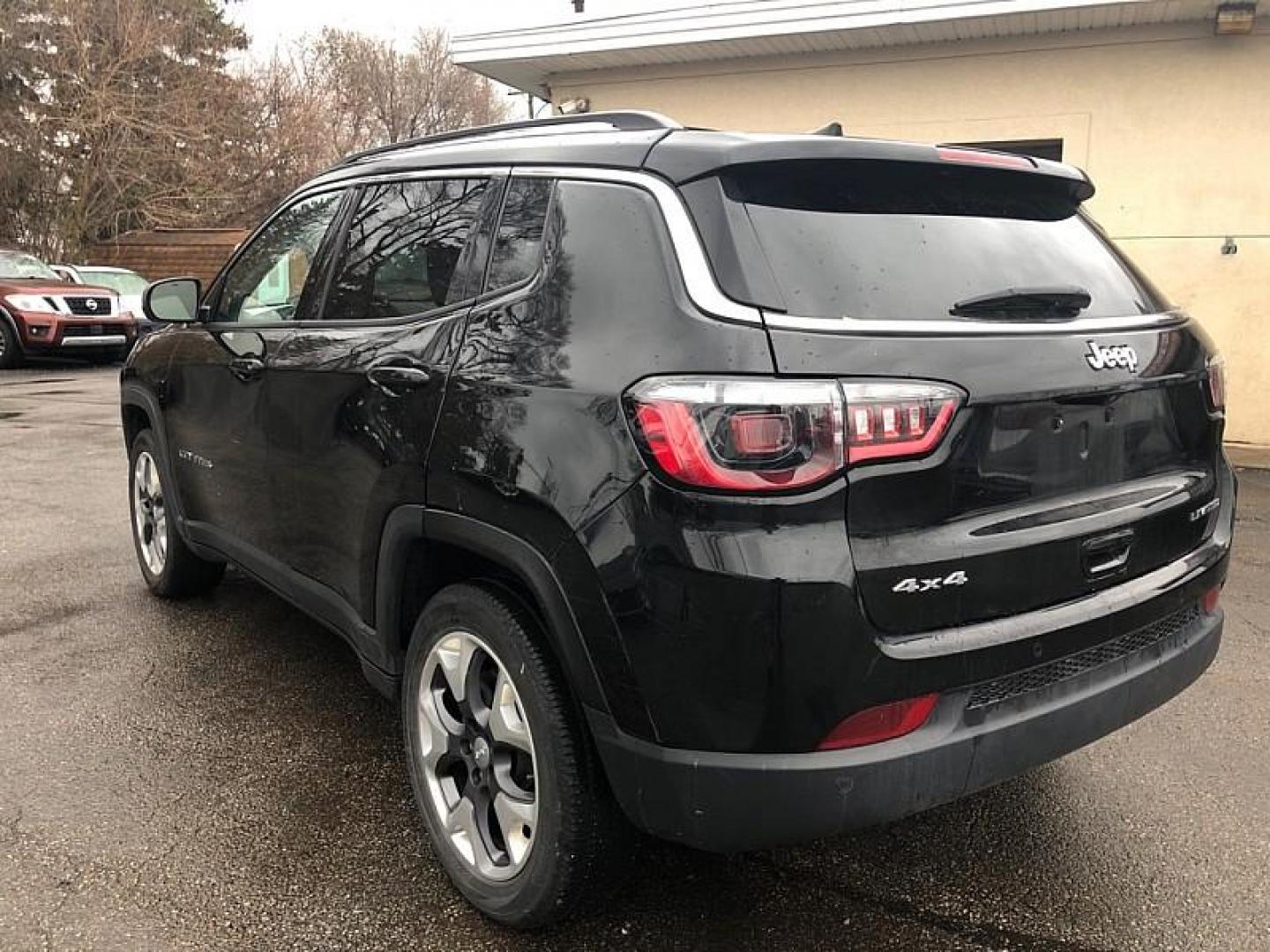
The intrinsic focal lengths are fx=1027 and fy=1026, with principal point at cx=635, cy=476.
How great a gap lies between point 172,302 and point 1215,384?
3656 millimetres

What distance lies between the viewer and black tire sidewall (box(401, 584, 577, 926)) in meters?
2.17

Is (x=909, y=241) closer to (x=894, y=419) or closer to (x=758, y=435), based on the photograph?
(x=894, y=419)

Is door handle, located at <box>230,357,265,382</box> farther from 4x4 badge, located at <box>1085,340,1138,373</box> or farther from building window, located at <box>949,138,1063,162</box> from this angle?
building window, located at <box>949,138,1063,162</box>

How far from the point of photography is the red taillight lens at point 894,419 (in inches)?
74.2

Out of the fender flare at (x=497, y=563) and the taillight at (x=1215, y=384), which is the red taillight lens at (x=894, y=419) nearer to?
the fender flare at (x=497, y=563)

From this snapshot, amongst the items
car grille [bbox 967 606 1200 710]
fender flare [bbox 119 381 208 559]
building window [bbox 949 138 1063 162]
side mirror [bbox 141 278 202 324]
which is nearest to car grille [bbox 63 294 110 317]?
fender flare [bbox 119 381 208 559]

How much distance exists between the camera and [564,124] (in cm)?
267

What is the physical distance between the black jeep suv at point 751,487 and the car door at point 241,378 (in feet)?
2.04

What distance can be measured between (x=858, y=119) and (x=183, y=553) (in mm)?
7230

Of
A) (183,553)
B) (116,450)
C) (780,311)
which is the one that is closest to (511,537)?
(780,311)

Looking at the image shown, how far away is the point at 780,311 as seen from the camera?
1.96 m

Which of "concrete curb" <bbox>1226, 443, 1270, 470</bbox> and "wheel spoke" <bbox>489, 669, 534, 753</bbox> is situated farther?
"concrete curb" <bbox>1226, 443, 1270, 470</bbox>

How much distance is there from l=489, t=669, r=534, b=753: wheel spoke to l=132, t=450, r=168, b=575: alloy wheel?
2.73 meters

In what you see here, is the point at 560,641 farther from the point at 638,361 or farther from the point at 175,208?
the point at 175,208
